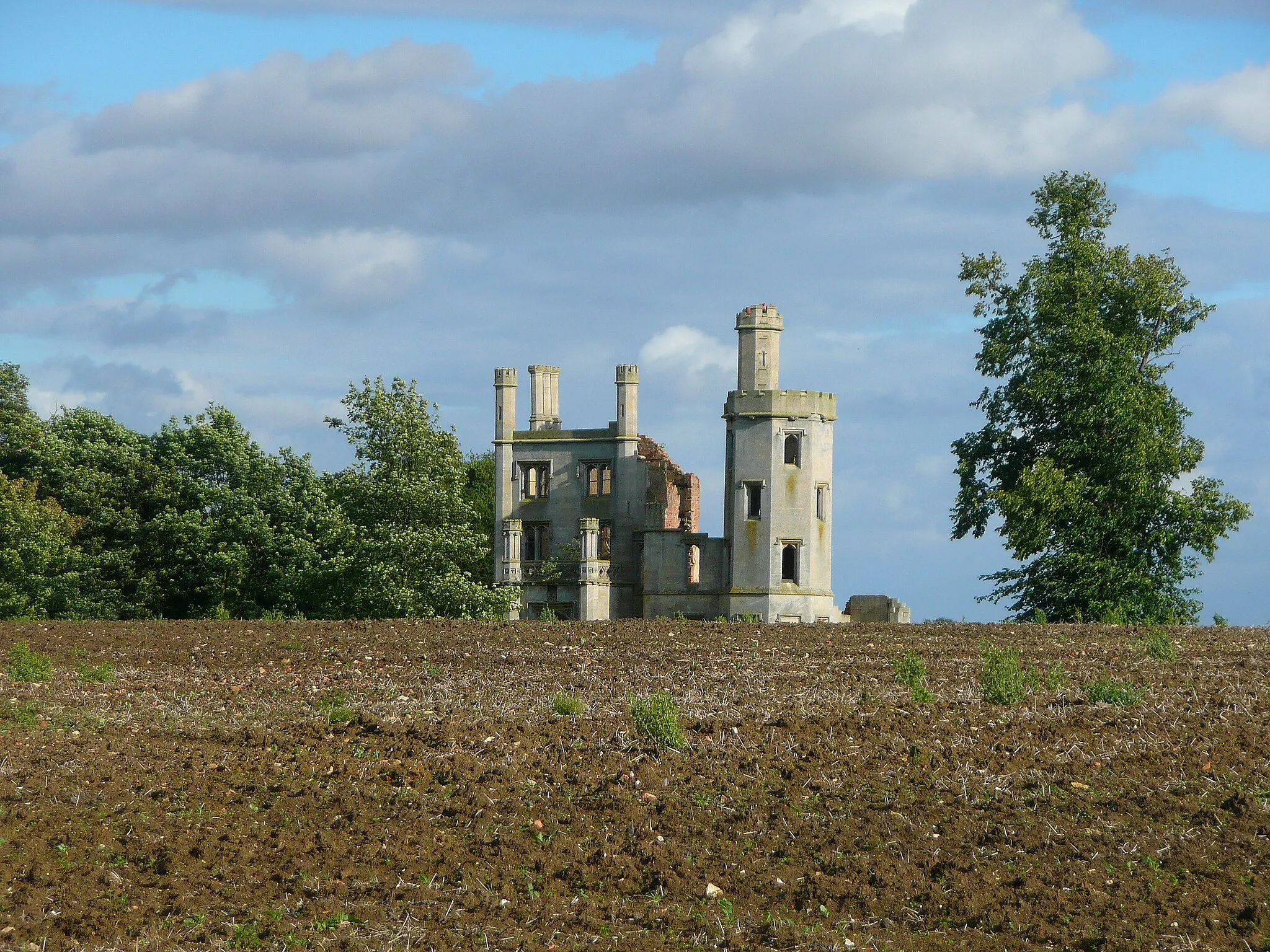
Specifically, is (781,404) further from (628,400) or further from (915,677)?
(915,677)

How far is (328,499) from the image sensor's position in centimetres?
5744

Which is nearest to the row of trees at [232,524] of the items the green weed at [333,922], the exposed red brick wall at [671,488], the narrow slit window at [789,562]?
the exposed red brick wall at [671,488]

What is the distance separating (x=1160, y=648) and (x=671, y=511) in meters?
35.8

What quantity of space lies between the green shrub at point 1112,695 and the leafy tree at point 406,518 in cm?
3204

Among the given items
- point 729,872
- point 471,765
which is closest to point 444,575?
point 471,765

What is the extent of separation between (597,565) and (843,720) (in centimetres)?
3921

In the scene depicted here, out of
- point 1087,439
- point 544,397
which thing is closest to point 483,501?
point 544,397

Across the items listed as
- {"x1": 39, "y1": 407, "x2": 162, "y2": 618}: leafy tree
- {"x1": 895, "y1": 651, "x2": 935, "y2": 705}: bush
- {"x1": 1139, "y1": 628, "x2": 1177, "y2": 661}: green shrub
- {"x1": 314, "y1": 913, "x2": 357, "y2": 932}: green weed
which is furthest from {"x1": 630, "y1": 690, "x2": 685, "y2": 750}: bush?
{"x1": 39, "y1": 407, "x2": 162, "y2": 618}: leafy tree

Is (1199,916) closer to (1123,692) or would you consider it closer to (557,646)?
(1123,692)

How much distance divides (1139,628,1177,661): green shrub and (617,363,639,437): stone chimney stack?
1346 inches

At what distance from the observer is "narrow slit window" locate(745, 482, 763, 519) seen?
54031 millimetres

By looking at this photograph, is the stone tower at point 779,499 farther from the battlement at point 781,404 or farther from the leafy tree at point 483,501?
the leafy tree at point 483,501

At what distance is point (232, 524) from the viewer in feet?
181

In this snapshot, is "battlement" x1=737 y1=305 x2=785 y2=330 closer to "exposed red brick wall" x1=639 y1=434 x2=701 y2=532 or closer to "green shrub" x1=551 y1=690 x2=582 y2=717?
"exposed red brick wall" x1=639 y1=434 x2=701 y2=532
